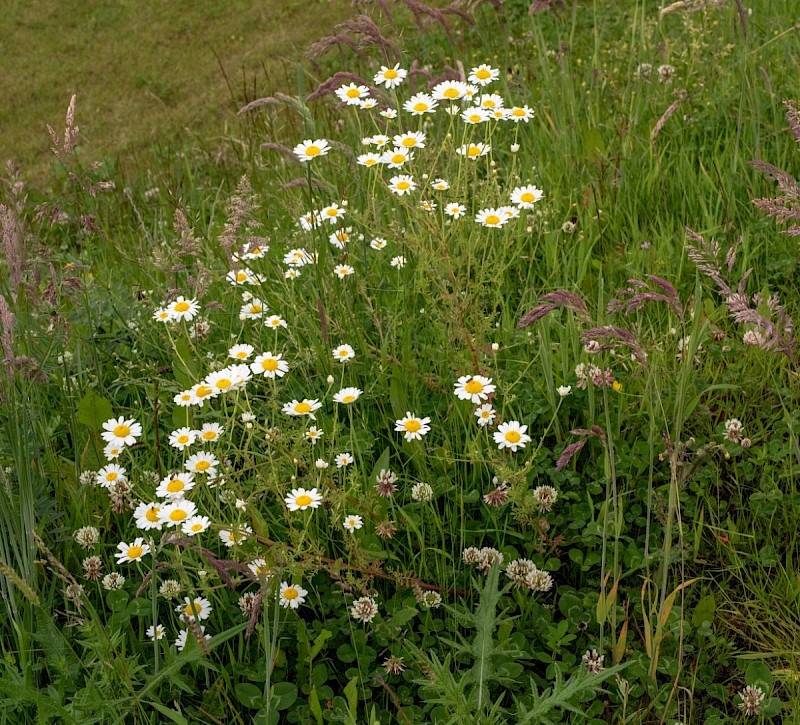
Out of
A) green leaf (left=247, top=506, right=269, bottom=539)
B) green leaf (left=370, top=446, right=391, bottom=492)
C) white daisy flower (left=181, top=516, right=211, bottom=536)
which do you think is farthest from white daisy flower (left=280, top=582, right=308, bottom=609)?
green leaf (left=370, top=446, right=391, bottom=492)

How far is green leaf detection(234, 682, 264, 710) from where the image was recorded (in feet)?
5.87

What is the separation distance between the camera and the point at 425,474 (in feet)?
7.22

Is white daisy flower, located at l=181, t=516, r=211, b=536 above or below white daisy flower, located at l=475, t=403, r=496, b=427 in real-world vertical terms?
above

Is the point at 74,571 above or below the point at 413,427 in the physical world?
below

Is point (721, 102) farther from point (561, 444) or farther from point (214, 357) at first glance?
point (214, 357)

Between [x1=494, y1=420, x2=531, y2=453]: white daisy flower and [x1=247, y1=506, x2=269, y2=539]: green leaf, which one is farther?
[x1=494, y1=420, x2=531, y2=453]: white daisy flower

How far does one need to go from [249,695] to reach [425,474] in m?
0.71

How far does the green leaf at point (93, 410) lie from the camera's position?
7.73 ft

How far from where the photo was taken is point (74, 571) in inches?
85.7

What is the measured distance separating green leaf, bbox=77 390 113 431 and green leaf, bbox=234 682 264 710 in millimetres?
938

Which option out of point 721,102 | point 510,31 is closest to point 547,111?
point 721,102

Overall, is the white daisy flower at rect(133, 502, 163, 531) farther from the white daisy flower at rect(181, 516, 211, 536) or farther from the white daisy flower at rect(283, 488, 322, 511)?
the white daisy flower at rect(283, 488, 322, 511)

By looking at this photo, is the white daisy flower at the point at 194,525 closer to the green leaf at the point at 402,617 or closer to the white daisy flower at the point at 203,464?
the white daisy flower at the point at 203,464

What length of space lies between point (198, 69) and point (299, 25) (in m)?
1.11
